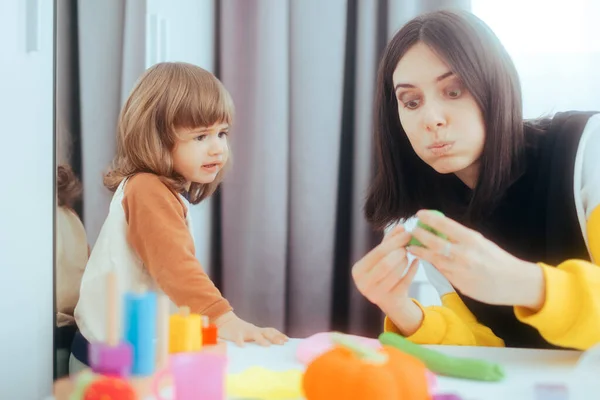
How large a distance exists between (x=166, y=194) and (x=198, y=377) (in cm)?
26

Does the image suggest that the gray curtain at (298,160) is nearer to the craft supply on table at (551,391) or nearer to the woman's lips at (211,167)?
the woman's lips at (211,167)

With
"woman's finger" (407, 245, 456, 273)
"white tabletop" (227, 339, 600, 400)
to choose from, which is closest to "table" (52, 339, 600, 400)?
"white tabletop" (227, 339, 600, 400)

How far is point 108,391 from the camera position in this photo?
0.53 meters

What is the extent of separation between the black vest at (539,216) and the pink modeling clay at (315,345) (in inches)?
5.4

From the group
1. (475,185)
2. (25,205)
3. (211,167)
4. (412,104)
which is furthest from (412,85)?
(25,205)

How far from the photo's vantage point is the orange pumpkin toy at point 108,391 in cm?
52

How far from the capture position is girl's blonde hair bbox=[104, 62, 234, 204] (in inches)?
29.3

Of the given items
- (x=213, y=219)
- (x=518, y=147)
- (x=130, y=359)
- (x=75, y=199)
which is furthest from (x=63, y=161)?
(x=518, y=147)

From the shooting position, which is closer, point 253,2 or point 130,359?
point 130,359

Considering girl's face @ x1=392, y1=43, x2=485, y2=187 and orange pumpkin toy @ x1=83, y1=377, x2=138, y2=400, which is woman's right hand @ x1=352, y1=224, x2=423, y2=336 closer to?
girl's face @ x1=392, y1=43, x2=485, y2=187

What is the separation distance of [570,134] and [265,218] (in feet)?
1.22

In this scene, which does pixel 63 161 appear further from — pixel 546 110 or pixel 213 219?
pixel 546 110

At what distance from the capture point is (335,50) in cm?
75

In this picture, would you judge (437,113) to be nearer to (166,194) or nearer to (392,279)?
(392,279)
